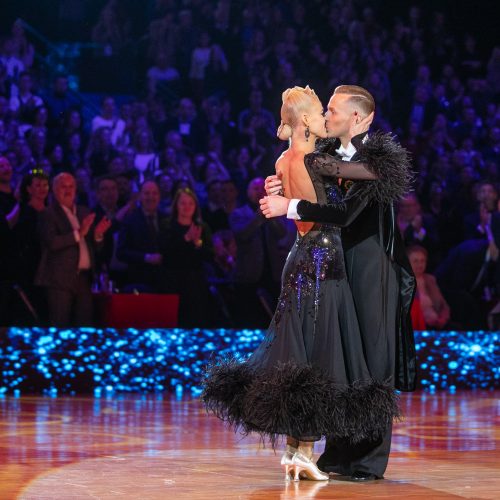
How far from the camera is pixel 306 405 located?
138 inches

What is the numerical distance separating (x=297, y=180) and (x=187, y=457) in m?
1.33

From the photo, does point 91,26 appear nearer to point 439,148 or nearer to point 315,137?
point 439,148

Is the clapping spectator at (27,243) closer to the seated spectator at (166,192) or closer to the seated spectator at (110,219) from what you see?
the seated spectator at (110,219)

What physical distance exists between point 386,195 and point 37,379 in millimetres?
4882

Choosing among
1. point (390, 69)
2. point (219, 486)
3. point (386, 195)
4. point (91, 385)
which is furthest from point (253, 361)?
point (390, 69)

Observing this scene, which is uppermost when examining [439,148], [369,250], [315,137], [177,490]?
[439,148]

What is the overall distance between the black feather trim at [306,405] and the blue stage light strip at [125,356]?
14.6 feet

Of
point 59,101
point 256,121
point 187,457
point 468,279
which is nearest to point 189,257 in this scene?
point 256,121

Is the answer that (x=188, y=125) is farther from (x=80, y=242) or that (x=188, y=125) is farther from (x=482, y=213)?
(x=482, y=213)

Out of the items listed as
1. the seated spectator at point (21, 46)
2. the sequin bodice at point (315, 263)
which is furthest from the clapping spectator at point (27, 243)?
the sequin bodice at point (315, 263)

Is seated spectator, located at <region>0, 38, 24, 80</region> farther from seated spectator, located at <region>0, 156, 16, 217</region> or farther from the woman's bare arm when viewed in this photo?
the woman's bare arm

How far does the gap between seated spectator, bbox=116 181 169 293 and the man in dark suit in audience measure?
0.31 meters

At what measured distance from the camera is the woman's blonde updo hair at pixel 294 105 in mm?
3760

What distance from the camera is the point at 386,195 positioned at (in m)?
3.72
